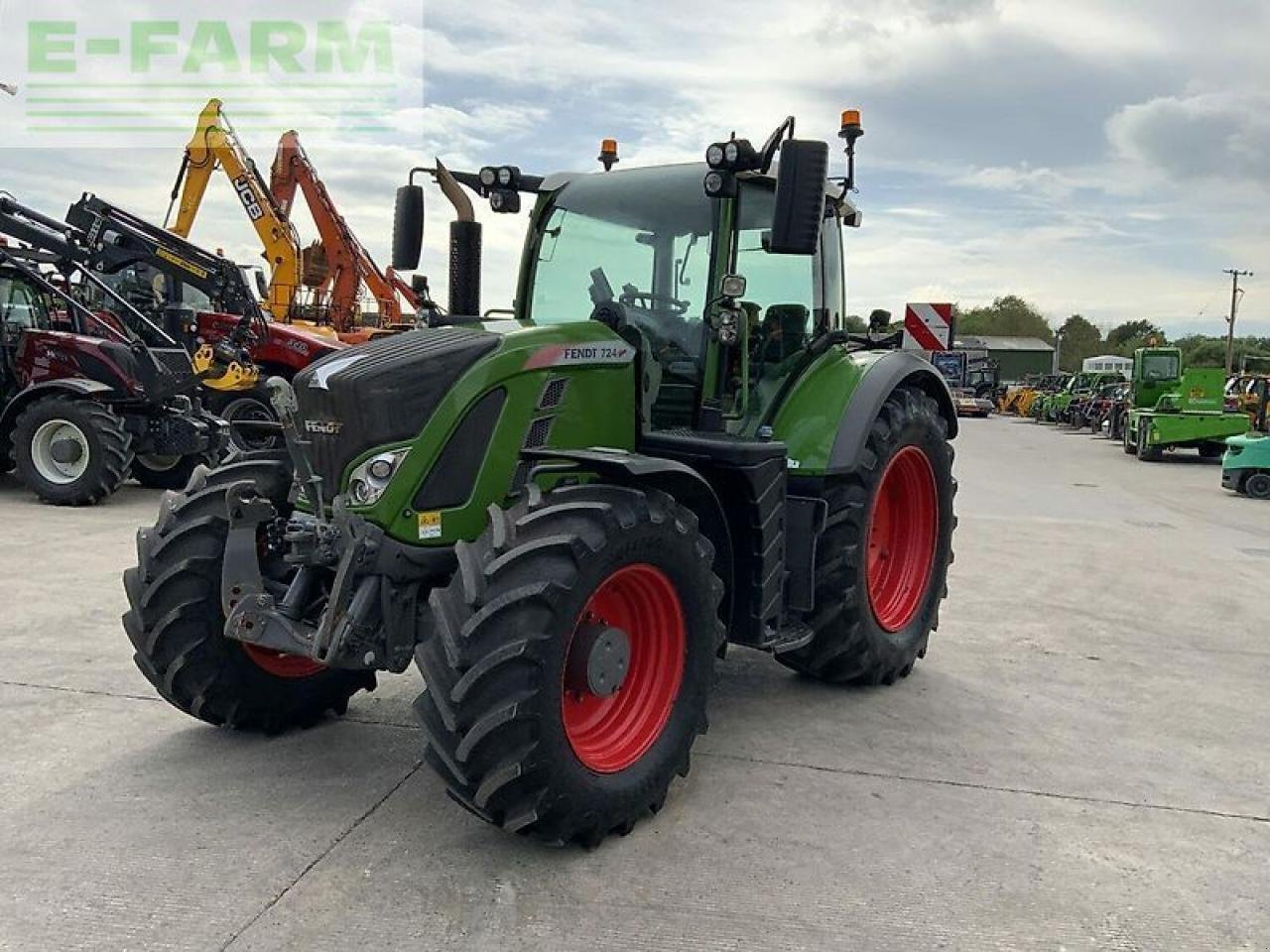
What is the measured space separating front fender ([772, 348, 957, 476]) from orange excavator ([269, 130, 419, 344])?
13.3m

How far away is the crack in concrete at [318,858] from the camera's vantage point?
261 centimetres

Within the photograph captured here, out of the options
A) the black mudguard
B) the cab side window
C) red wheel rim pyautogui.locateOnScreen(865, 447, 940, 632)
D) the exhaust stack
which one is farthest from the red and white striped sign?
the exhaust stack

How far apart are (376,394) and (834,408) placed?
210 centimetres

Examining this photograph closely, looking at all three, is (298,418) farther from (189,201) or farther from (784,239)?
(189,201)

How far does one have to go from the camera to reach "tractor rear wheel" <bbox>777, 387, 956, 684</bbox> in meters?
4.37

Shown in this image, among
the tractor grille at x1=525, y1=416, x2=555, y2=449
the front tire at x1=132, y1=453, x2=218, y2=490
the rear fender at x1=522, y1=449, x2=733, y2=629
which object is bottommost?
the front tire at x1=132, y1=453, x2=218, y2=490

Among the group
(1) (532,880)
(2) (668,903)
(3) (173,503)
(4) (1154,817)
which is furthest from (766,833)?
(3) (173,503)

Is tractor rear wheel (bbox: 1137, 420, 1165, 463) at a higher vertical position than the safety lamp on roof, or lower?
lower

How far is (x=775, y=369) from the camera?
14.9 feet

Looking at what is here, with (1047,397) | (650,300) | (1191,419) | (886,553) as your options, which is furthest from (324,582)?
(1047,397)

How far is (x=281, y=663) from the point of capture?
386 centimetres

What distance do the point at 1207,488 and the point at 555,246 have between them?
42.0 ft

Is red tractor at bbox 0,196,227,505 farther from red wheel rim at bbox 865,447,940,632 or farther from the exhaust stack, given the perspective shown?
red wheel rim at bbox 865,447,940,632

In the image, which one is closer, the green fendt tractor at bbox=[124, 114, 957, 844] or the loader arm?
the green fendt tractor at bbox=[124, 114, 957, 844]
